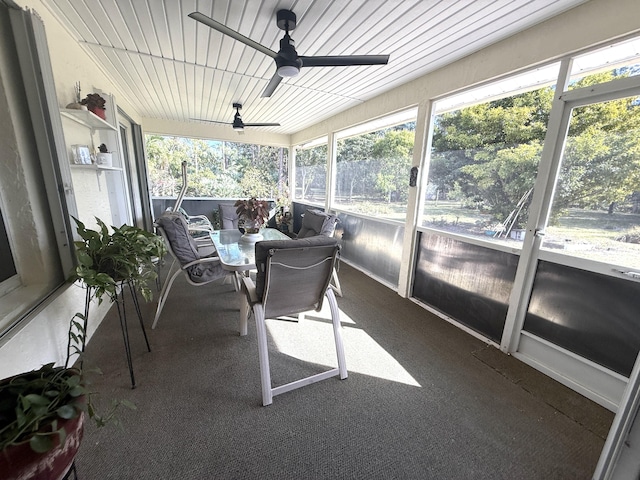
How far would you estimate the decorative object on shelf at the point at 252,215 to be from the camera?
8.68ft

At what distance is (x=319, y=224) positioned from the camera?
303 cm

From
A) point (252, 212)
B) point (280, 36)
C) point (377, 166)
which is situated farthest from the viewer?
point (377, 166)

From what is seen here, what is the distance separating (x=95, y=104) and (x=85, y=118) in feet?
0.52

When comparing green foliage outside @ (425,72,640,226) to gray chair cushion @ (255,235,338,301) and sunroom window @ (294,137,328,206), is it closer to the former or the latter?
gray chair cushion @ (255,235,338,301)

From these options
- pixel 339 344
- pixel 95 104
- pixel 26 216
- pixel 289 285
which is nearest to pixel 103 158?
pixel 95 104

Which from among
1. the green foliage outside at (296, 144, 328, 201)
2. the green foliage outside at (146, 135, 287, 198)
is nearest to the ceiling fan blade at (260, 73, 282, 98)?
the green foliage outside at (296, 144, 328, 201)

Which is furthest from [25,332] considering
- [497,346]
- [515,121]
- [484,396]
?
[515,121]

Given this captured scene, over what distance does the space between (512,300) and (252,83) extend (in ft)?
11.3

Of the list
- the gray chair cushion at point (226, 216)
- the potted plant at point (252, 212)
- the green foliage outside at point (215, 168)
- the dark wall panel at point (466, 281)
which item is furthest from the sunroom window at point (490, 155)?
the green foliage outside at point (215, 168)

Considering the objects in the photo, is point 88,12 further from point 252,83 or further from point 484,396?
point 484,396

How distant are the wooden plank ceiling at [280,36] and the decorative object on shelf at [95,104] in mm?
478

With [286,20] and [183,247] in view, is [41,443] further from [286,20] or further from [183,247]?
[286,20]

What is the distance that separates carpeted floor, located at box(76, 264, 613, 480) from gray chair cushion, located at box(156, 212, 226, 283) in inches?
18.5

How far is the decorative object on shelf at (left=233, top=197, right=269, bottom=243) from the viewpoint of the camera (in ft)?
8.68
